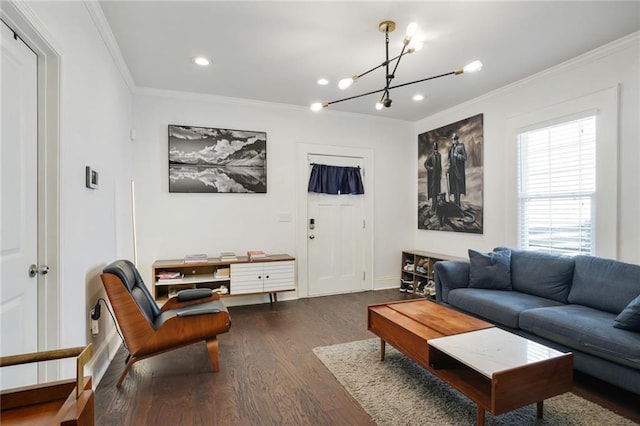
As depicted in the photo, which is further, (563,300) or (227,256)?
(227,256)

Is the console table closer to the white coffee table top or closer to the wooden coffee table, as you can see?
the wooden coffee table

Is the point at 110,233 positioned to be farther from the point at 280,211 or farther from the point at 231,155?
the point at 280,211

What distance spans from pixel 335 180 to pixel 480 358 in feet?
10.7

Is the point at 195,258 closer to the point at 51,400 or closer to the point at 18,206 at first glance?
the point at 18,206

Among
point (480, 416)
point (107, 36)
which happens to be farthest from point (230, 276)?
point (480, 416)

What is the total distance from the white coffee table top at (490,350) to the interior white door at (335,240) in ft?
8.88

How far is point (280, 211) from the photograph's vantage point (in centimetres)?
444

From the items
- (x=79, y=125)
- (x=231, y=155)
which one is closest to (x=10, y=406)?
(x=79, y=125)

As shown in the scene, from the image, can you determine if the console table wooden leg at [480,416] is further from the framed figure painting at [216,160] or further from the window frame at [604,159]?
the framed figure painting at [216,160]

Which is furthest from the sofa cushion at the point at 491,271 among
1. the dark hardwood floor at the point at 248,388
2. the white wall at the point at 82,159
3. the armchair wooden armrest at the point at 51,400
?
the white wall at the point at 82,159

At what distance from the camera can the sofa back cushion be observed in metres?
2.88

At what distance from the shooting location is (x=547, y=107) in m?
3.33

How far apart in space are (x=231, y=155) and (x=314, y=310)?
7.59ft

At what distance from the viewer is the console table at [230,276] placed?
365 centimetres
